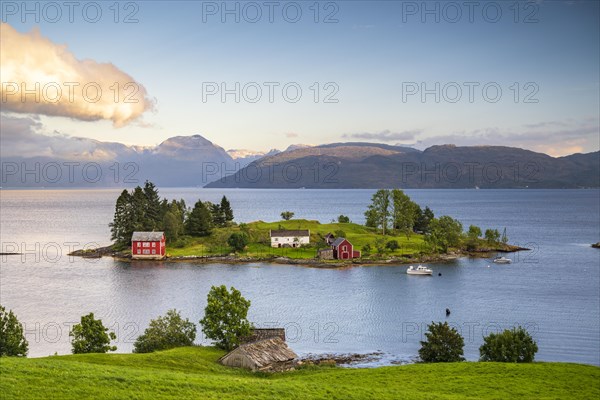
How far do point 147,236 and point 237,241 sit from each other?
729 inches

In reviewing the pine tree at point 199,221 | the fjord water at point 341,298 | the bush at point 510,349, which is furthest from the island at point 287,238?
the bush at point 510,349

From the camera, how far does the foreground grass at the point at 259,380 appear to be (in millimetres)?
26547

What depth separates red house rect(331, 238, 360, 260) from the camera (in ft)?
358

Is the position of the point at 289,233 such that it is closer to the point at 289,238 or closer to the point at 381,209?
the point at 289,238

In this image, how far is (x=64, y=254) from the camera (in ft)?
391

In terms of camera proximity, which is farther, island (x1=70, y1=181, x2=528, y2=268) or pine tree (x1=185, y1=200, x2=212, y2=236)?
pine tree (x1=185, y1=200, x2=212, y2=236)

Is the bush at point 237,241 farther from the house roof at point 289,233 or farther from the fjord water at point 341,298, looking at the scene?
the fjord water at point 341,298

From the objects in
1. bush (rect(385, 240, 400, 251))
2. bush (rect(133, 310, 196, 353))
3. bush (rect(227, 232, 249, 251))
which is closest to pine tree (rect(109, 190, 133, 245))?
bush (rect(227, 232, 249, 251))

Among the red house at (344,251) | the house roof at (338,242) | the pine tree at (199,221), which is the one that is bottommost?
the red house at (344,251)

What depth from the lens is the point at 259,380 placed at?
33031 millimetres

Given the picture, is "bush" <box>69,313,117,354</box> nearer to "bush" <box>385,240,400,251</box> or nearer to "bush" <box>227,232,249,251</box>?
"bush" <box>227,232,249,251</box>

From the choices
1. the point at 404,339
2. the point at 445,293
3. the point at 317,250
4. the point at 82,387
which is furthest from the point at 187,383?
the point at 317,250

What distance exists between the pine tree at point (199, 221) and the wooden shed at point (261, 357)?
81210 millimetres

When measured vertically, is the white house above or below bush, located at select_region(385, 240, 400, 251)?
above
